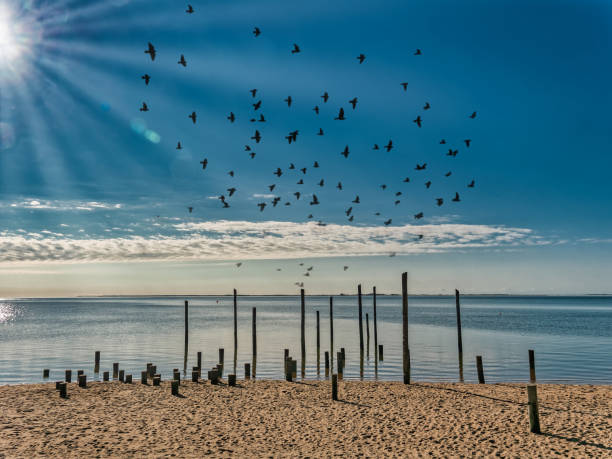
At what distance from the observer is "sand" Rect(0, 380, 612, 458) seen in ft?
40.8

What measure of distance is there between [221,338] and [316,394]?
3573 centimetres

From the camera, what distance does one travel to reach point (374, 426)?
1470cm

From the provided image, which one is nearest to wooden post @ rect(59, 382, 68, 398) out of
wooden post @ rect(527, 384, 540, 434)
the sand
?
the sand

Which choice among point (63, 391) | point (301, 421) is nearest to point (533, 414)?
point (301, 421)

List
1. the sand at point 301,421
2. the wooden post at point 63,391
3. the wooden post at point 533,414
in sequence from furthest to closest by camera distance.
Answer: the wooden post at point 63,391, the wooden post at point 533,414, the sand at point 301,421

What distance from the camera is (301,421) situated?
15500 millimetres

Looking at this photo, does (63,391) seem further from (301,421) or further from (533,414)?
(533,414)

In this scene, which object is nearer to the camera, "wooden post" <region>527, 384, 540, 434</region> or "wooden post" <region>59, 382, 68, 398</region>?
"wooden post" <region>527, 384, 540, 434</region>

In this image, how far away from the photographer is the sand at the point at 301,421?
12430 millimetres

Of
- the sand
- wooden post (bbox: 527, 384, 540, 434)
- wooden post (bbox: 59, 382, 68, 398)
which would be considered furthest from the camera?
wooden post (bbox: 59, 382, 68, 398)

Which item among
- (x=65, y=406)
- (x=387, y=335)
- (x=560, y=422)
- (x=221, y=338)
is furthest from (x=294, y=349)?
(x=560, y=422)

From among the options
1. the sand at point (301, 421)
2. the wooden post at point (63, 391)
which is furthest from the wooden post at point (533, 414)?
the wooden post at point (63, 391)

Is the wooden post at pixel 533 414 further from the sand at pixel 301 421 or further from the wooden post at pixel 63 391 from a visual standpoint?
the wooden post at pixel 63 391

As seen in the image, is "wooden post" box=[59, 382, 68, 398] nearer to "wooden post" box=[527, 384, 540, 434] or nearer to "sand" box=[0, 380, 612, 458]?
"sand" box=[0, 380, 612, 458]
